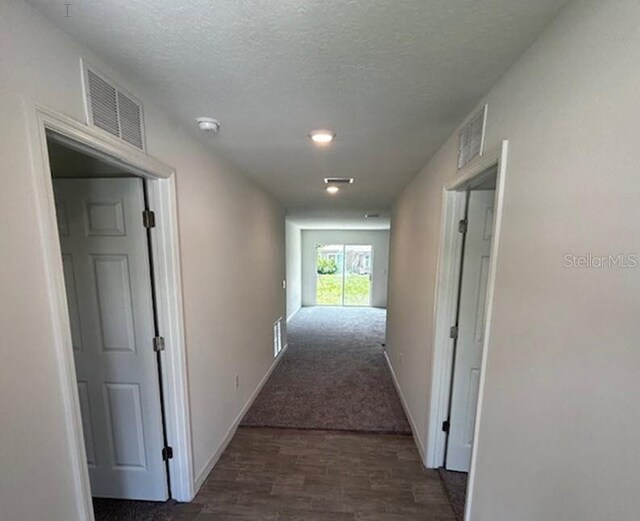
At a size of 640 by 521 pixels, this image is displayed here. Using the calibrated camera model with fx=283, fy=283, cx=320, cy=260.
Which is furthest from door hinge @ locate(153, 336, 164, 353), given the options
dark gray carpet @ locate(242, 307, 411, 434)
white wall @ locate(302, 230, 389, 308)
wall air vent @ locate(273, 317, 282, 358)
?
white wall @ locate(302, 230, 389, 308)

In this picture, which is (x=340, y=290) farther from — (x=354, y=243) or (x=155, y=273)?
(x=155, y=273)

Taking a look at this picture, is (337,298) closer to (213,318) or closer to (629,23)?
(213,318)

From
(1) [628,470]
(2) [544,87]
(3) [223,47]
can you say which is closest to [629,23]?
(2) [544,87]

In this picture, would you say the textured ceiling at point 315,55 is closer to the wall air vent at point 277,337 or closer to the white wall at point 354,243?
the wall air vent at point 277,337

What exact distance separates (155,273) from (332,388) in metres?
2.64

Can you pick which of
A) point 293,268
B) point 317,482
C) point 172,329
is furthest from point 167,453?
point 293,268

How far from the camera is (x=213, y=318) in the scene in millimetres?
2170

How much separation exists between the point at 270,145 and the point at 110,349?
168 cm

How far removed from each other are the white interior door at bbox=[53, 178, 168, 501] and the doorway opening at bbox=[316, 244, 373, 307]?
7.20 meters

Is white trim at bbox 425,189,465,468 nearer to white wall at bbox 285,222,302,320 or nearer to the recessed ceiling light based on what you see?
the recessed ceiling light

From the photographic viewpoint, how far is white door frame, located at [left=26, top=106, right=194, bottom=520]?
34.7 inches

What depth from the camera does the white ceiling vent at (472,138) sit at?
4.43 ft

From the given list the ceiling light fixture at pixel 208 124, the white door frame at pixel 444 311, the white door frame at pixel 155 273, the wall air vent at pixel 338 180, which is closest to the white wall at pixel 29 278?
the white door frame at pixel 155 273

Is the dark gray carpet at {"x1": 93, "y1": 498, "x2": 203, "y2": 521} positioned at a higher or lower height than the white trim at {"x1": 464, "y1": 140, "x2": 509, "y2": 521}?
lower
